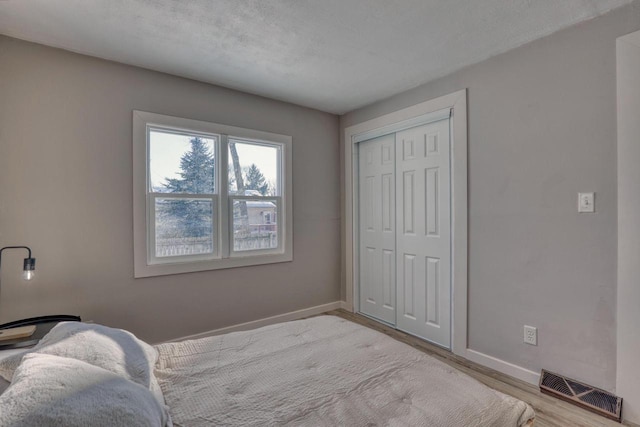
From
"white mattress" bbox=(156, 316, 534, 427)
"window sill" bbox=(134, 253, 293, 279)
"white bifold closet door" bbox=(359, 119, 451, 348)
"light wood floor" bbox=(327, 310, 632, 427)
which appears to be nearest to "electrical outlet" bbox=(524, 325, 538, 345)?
"light wood floor" bbox=(327, 310, 632, 427)

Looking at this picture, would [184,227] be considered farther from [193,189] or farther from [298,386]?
[298,386]

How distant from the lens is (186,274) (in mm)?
2826

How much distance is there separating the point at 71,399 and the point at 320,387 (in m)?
0.84

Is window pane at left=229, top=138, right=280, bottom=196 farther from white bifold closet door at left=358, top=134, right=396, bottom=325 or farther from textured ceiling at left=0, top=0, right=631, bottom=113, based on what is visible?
white bifold closet door at left=358, top=134, right=396, bottom=325

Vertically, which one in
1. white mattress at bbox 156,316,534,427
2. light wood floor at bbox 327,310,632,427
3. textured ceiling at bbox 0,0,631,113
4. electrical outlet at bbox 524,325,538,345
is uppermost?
textured ceiling at bbox 0,0,631,113

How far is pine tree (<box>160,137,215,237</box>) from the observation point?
280 centimetres

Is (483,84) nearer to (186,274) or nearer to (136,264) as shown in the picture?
(186,274)

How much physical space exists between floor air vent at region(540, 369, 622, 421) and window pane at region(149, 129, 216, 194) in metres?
3.12

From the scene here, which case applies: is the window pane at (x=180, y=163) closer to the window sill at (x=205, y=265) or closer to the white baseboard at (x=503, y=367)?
the window sill at (x=205, y=265)

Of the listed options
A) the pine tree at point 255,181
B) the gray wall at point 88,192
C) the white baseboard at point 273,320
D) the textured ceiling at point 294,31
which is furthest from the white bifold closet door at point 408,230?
the gray wall at point 88,192

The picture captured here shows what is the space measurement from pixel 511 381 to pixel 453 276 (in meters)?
0.86

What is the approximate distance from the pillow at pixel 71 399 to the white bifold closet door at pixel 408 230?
2.54 meters

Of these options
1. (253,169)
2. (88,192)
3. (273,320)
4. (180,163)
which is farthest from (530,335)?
(88,192)

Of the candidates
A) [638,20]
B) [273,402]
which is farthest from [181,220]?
[638,20]
